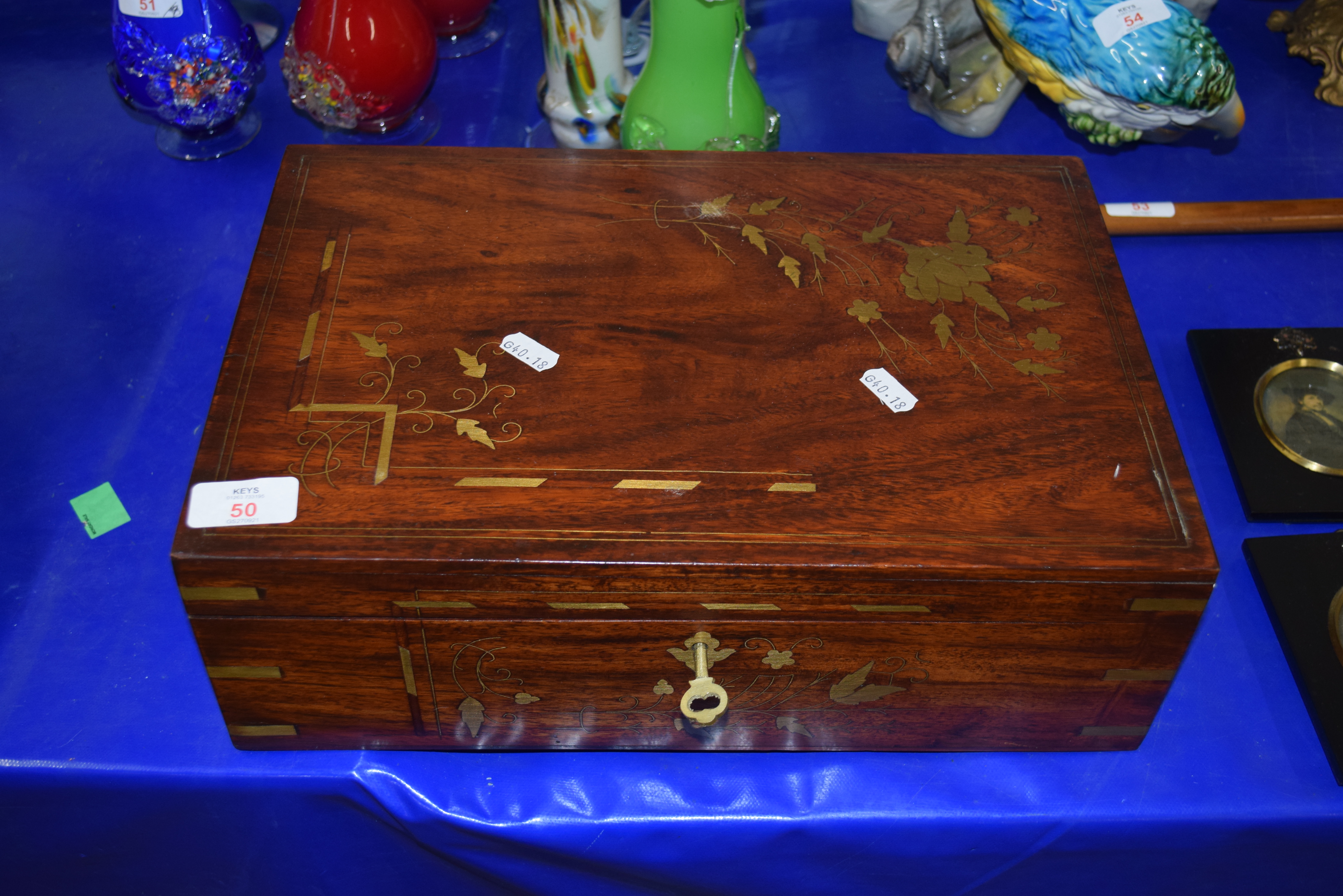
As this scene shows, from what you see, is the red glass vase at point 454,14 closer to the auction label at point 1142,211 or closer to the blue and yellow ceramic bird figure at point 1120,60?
the blue and yellow ceramic bird figure at point 1120,60

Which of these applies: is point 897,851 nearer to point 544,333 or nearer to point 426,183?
point 544,333

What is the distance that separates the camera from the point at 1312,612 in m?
1.03

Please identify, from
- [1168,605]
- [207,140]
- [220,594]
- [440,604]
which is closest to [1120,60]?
[1168,605]

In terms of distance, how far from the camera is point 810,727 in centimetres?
96

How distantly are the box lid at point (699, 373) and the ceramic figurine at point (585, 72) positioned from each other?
0.24 m

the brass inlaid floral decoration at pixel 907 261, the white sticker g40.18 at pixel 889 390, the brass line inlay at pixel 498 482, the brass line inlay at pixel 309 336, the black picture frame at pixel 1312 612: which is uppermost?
the brass inlaid floral decoration at pixel 907 261

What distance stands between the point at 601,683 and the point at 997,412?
15.9 inches

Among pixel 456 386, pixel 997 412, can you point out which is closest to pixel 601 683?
pixel 456 386

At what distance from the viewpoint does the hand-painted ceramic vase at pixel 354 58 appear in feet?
4.23

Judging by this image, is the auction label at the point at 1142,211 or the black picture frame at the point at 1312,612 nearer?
the black picture frame at the point at 1312,612

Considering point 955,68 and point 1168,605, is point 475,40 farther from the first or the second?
point 1168,605

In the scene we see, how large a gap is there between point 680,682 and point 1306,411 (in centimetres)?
76

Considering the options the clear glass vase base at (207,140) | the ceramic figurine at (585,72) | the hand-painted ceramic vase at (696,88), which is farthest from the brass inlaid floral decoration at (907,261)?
the clear glass vase base at (207,140)

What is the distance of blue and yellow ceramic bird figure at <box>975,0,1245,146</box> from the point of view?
1146 millimetres
